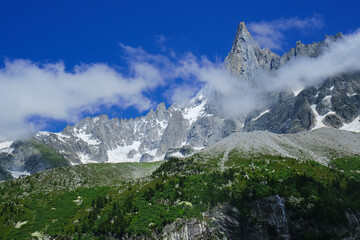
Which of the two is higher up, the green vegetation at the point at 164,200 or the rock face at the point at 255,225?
the green vegetation at the point at 164,200

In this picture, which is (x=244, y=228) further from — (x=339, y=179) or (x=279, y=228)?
(x=339, y=179)

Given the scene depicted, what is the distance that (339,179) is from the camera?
83.4 m

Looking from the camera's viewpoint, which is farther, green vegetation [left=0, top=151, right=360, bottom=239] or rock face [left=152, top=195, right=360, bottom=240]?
green vegetation [left=0, top=151, right=360, bottom=239]

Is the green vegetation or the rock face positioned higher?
the green vegetation

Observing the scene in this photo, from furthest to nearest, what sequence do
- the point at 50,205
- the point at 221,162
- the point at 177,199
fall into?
the point at 221,162 → the point at 50,205 → the point at 177,199

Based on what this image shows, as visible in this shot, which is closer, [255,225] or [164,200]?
[255,225]

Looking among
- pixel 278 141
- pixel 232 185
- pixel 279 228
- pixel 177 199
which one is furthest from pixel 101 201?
pixel 278 141

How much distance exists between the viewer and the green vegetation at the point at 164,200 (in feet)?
207

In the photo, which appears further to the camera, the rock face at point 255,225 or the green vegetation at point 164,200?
the green vegetation at point 164,200

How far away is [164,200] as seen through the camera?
2852 inches

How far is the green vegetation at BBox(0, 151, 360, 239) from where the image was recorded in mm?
63150

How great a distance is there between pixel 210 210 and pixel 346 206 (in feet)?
94.3

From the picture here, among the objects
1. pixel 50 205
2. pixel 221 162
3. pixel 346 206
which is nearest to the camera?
pixel 346 206

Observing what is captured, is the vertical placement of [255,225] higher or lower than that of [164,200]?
lower
